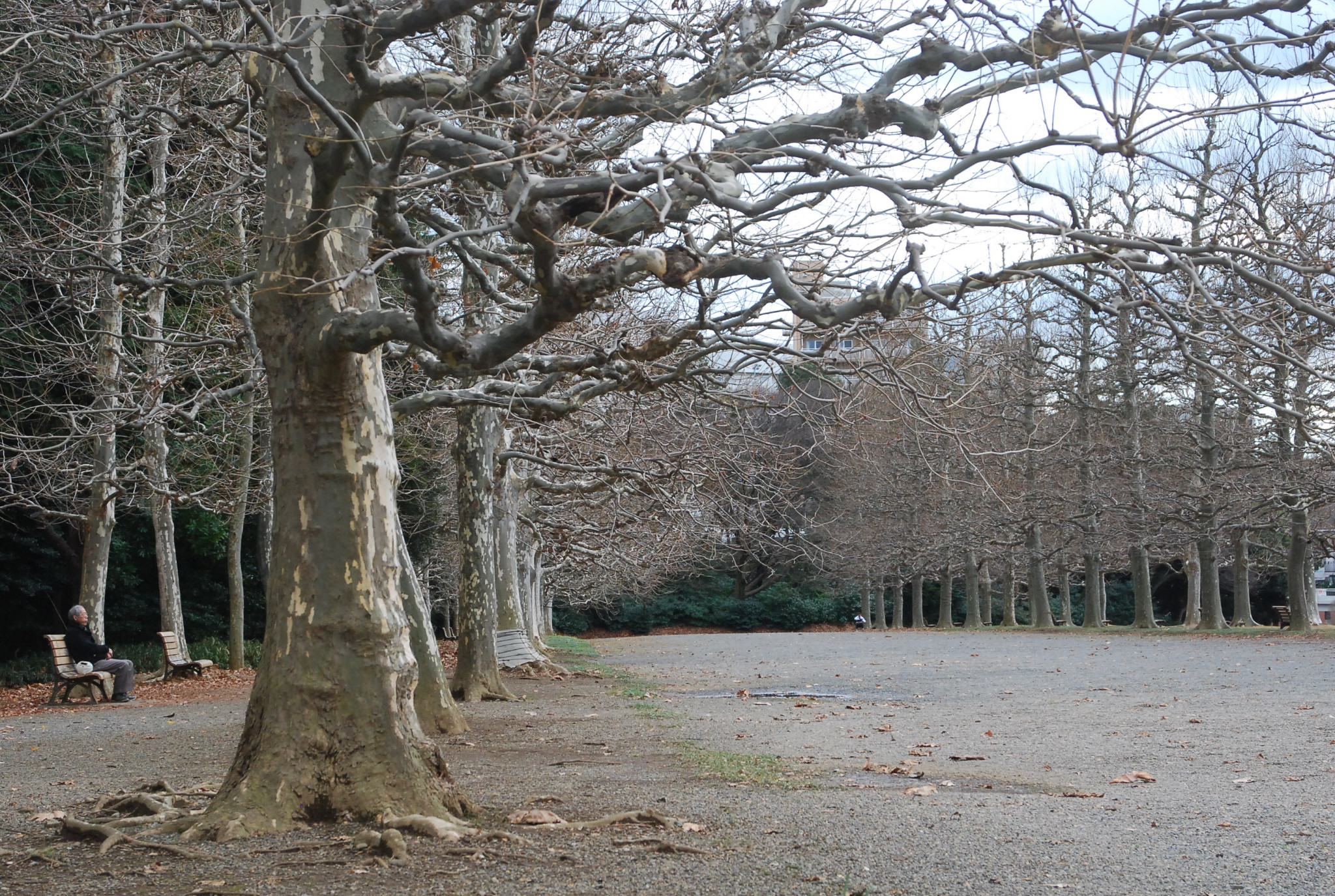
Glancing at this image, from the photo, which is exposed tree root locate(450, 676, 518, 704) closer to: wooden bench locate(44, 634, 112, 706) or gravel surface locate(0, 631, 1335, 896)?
gravel surface locate(0, 631, 1335, 896)

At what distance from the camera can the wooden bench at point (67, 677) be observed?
50.4 ft

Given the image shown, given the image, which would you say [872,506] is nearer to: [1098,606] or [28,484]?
[1098,606]

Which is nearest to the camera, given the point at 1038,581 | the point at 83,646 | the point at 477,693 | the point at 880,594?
the point at 477,693

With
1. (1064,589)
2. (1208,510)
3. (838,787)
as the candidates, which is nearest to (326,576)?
(838,787)

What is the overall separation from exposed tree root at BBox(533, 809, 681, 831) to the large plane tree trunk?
0.62m

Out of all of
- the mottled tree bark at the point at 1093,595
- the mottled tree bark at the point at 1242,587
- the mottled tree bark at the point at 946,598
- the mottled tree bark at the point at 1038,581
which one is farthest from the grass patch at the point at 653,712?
the mottled tree bark at the point at 946,598

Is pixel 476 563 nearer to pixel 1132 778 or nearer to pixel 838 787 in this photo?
pixel 838 787

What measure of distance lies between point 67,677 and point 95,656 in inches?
17.5

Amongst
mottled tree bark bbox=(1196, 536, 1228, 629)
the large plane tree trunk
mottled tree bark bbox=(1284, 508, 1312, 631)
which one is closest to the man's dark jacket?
the large plane tree trunk

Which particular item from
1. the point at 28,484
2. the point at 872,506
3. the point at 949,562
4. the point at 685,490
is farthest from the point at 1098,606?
the point at 28,484

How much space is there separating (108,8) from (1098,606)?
33.0 m

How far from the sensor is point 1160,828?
6020mm

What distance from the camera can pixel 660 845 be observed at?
5.39 meters

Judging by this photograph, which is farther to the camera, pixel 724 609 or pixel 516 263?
pixel 724 609
